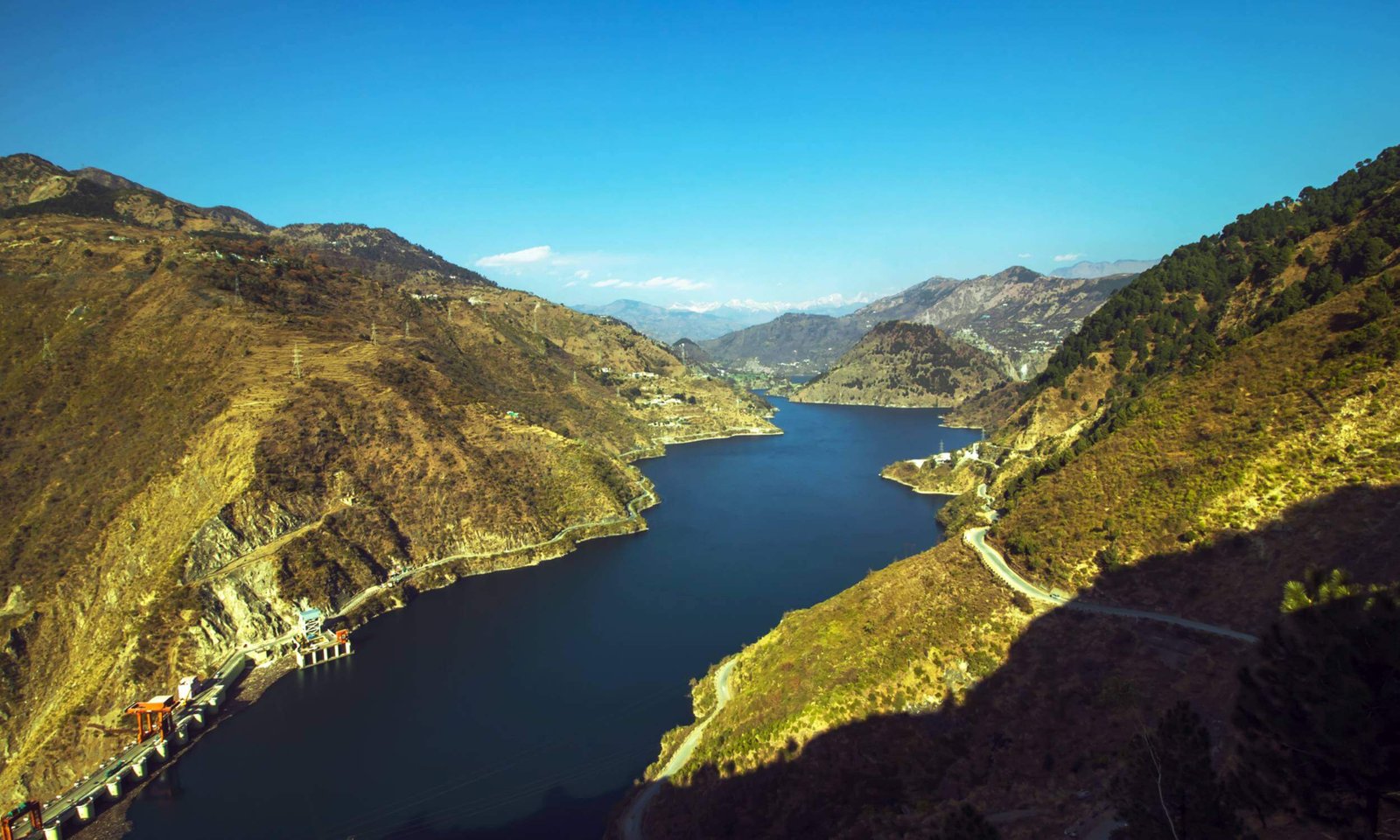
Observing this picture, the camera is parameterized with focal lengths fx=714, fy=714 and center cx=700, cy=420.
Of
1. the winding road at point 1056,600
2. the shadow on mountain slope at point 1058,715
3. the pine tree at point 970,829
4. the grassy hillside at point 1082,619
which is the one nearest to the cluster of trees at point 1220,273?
the grassy hillside at point 1082,619

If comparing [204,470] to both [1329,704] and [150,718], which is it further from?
[1329,704]

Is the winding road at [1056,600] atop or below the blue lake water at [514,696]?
atop

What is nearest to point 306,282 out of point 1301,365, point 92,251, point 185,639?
point 92,251

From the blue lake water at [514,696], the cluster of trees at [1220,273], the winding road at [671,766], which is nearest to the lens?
the winding road at [671,766]

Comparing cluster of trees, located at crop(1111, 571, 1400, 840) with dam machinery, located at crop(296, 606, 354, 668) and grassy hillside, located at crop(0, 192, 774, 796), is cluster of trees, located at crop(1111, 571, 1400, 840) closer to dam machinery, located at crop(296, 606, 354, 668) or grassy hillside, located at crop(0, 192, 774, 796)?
grassy hillside, located at crop(0, 192, 774, 796)

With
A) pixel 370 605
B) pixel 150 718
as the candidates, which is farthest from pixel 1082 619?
pixel 370 605

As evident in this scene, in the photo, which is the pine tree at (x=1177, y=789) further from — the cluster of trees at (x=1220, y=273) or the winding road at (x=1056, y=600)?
the cluster of trees at (x=1220, y=273)

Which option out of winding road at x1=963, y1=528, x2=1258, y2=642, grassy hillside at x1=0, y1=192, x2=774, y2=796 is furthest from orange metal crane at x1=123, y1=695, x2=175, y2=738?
winding road at x1=963, y1=528, x2=1258, y2=642

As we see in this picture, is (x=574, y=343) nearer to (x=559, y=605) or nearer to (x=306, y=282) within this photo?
(x=306, y=282)
